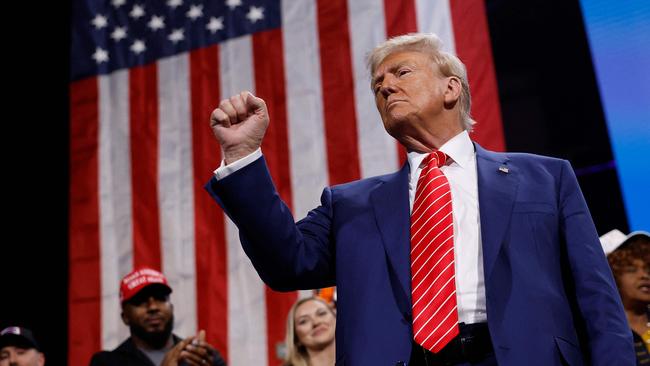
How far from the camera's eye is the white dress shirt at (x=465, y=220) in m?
1.27

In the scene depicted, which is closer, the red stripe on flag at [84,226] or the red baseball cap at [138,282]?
the red baseball cap at [138,282]

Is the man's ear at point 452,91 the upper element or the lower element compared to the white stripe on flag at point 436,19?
lower

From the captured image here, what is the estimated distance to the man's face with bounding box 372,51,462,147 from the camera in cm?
149

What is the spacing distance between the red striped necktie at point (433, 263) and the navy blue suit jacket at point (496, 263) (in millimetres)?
22

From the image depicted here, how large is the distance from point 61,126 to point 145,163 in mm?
726

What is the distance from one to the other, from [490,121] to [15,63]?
295 centimetres

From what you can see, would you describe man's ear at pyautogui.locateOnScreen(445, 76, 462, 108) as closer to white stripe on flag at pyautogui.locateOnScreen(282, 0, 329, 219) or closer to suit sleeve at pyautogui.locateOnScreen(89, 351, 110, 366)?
suit sleeve at pyautogui.locateOnScreen(89, 351, 110, 366)

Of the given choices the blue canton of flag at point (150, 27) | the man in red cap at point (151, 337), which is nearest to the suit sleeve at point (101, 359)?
the man in red cap at point (151, 337)

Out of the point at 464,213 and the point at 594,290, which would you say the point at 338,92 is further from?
the point at 594,290

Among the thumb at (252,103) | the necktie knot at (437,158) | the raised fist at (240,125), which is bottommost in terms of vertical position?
the necktie knot at (437,158)

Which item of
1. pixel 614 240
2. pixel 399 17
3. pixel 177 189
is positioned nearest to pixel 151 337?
pixel 177 189

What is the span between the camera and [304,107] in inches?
165

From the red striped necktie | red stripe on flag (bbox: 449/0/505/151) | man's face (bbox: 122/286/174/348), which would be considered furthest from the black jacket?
the red striped necktie

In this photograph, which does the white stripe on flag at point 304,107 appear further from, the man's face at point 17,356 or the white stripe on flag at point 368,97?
the man's face at point 17,356
